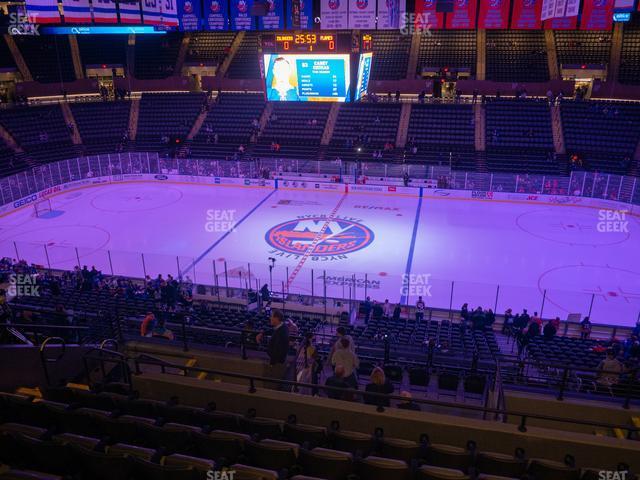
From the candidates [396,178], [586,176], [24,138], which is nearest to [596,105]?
[586,176]

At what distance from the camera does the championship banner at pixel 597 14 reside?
33.2 m

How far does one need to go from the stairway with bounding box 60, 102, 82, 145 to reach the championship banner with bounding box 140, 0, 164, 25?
43.7 ft

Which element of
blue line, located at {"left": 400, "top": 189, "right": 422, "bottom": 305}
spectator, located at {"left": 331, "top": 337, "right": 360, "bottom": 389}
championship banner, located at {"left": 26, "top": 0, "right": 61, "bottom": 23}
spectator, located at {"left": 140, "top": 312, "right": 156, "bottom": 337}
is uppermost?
championship banner, located at {"left": 26, "top": 0, "right": 61, "bottom": 23}

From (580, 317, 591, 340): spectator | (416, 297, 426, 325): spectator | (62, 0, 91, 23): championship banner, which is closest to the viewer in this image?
(580, 317, 591, 340): spectator

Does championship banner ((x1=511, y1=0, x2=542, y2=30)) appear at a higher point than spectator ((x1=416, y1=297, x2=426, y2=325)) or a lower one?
higher

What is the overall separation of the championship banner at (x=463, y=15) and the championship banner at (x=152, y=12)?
20.1 metres

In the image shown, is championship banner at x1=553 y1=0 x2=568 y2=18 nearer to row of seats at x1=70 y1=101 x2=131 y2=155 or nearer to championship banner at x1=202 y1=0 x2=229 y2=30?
championship banner at x1=202 y1=0 x2=229 y2=30

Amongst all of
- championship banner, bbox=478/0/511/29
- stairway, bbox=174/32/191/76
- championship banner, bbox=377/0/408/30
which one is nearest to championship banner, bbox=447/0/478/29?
championship banner, bbox=478/0/511/29

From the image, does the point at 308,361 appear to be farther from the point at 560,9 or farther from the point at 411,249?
the point at 560,9

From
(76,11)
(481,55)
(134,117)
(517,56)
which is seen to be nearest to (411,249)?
(76,11)

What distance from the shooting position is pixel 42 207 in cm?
2866

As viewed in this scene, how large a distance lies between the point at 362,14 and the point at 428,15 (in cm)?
556

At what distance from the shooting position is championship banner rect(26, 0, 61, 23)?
72.6ft

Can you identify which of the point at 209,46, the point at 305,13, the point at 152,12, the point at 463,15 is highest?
the point at 305,13
